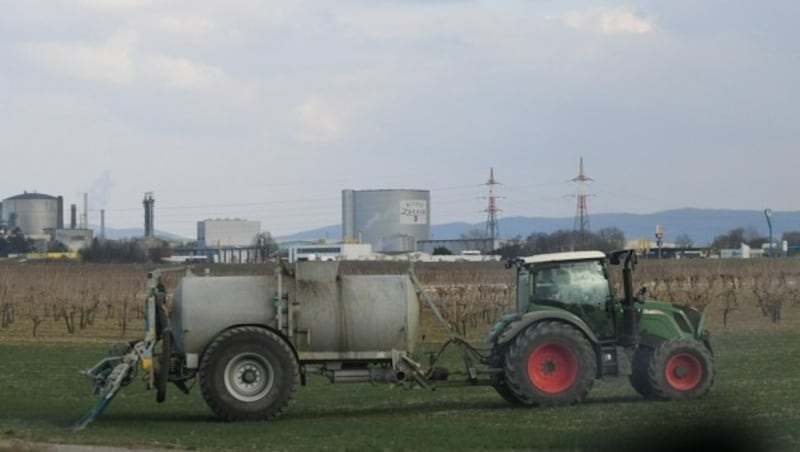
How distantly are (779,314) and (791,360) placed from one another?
20.9m

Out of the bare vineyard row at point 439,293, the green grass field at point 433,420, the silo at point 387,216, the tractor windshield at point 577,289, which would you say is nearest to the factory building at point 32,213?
the silo at point 387,216

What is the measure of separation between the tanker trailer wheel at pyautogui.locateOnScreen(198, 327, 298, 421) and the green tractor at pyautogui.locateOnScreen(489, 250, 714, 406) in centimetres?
314

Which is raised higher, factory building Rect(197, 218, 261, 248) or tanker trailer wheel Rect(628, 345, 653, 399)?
factory building Rect(197, 218, 261, 248)

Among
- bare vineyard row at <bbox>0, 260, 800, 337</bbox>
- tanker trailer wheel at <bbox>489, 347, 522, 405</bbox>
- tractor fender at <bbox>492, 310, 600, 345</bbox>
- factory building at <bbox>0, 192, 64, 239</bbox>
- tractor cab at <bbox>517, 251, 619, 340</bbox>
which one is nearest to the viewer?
tractor fender at <bbox>492, 310, 600, 345</bbox>

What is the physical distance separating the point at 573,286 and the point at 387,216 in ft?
313

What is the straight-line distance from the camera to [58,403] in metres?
20.3

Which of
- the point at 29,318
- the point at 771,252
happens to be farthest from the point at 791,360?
the point at 771,252

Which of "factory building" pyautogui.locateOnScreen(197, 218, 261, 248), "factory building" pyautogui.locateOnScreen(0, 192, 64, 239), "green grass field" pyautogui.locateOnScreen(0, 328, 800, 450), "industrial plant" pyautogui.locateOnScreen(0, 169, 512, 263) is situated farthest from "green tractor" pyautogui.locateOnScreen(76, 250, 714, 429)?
"factory building" pyautogui.locateOnScreen(0, 192, 64, 239)

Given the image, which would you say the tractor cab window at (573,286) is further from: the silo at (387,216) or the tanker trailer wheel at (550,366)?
the silo at (387,216)

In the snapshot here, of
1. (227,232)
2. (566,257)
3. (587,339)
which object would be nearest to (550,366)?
(587,339)

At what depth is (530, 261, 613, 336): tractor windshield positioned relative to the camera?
17.9 m

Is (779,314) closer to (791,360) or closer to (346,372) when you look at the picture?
(791,360)

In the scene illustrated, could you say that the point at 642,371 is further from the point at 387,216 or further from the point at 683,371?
the point at 387,216

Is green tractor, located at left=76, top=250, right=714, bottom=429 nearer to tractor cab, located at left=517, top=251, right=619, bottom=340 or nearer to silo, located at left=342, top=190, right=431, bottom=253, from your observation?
tractor cab, located at left=517, top=251, right=619, bottom=340
